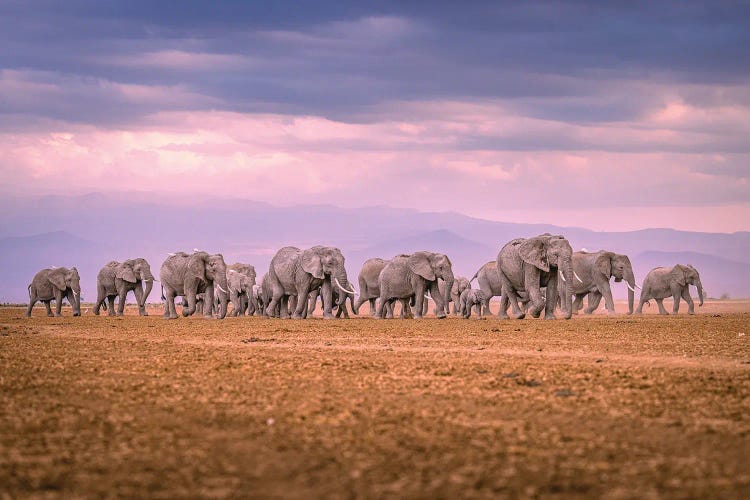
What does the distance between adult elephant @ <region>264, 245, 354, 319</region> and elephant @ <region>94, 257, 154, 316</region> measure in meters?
9.89

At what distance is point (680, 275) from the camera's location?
51.1 meters

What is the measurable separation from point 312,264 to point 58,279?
17.5m

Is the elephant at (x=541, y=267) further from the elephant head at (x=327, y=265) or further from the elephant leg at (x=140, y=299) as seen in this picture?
the elephant leg at (x=140, y=299)

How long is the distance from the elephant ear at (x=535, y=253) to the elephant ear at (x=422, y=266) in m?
5.44

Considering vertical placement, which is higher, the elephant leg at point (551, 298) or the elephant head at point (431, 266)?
the elephant head at point (431, 266)

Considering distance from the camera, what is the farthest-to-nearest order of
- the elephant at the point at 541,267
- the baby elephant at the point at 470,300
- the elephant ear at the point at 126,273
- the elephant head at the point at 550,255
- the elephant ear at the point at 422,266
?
1. the baby elephant at the point at 470,300
2. the elephant ear at the point at 126,273
3. the elephant ear at the point at 422,266
4. the elephant at the point at 541,267
5. the elephant head at the point at 550,255

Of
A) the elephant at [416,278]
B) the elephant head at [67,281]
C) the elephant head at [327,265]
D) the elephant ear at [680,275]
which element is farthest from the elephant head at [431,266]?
the elephant head at [67,281]

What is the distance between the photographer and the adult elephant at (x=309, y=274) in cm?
4178

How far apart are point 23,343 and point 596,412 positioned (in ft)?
55.4

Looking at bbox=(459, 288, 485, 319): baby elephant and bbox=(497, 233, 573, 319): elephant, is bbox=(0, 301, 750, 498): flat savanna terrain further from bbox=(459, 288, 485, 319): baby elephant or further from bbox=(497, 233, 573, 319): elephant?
bbox=(459, 288, 485, 319): baby elephant

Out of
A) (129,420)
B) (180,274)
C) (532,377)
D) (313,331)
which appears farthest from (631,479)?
(180,274)

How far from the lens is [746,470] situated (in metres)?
8.89

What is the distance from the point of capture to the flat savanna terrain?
854 cm

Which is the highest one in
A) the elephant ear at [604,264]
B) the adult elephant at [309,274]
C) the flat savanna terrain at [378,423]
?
the elephant ear at [604,264]
